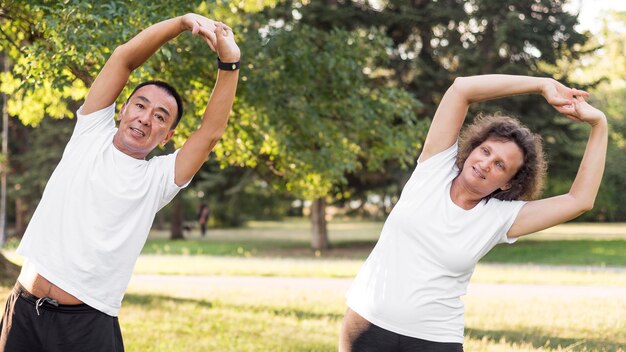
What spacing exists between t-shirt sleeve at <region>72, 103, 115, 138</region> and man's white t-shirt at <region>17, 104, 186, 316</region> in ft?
0.24

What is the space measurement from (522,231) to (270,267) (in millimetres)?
15070

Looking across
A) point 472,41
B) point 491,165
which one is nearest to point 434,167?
point 491,165

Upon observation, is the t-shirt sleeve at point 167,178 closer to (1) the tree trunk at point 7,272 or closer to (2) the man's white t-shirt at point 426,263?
(2) the man's white t-shirt at point 426,263

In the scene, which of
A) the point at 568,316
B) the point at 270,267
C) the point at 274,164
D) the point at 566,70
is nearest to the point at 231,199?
the point at 270,267

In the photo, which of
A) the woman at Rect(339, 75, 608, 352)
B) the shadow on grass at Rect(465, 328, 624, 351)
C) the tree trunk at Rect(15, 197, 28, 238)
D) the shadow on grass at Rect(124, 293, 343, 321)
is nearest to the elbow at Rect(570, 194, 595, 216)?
the woman at Rect(339, 75, 608, 352)

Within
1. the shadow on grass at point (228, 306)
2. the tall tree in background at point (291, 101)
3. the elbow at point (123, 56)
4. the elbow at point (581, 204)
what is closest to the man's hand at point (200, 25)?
the elbow at point (123, 56)

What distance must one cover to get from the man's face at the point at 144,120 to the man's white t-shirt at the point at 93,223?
2.5 inches

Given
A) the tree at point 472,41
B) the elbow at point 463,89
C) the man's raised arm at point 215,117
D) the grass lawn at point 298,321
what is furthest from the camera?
the tree at point 472,41

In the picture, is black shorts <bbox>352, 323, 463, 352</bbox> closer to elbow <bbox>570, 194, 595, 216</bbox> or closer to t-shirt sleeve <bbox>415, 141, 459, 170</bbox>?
t-shirt sleeve <bbox>415, 141, 459, 170</bbox>

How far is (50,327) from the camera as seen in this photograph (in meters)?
3.01

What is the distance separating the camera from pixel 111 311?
3.09 m

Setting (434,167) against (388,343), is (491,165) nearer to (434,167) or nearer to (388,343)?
(434,167)

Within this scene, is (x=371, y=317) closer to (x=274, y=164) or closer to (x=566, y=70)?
(x=274, y=164)

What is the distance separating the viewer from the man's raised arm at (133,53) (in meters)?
3.17
